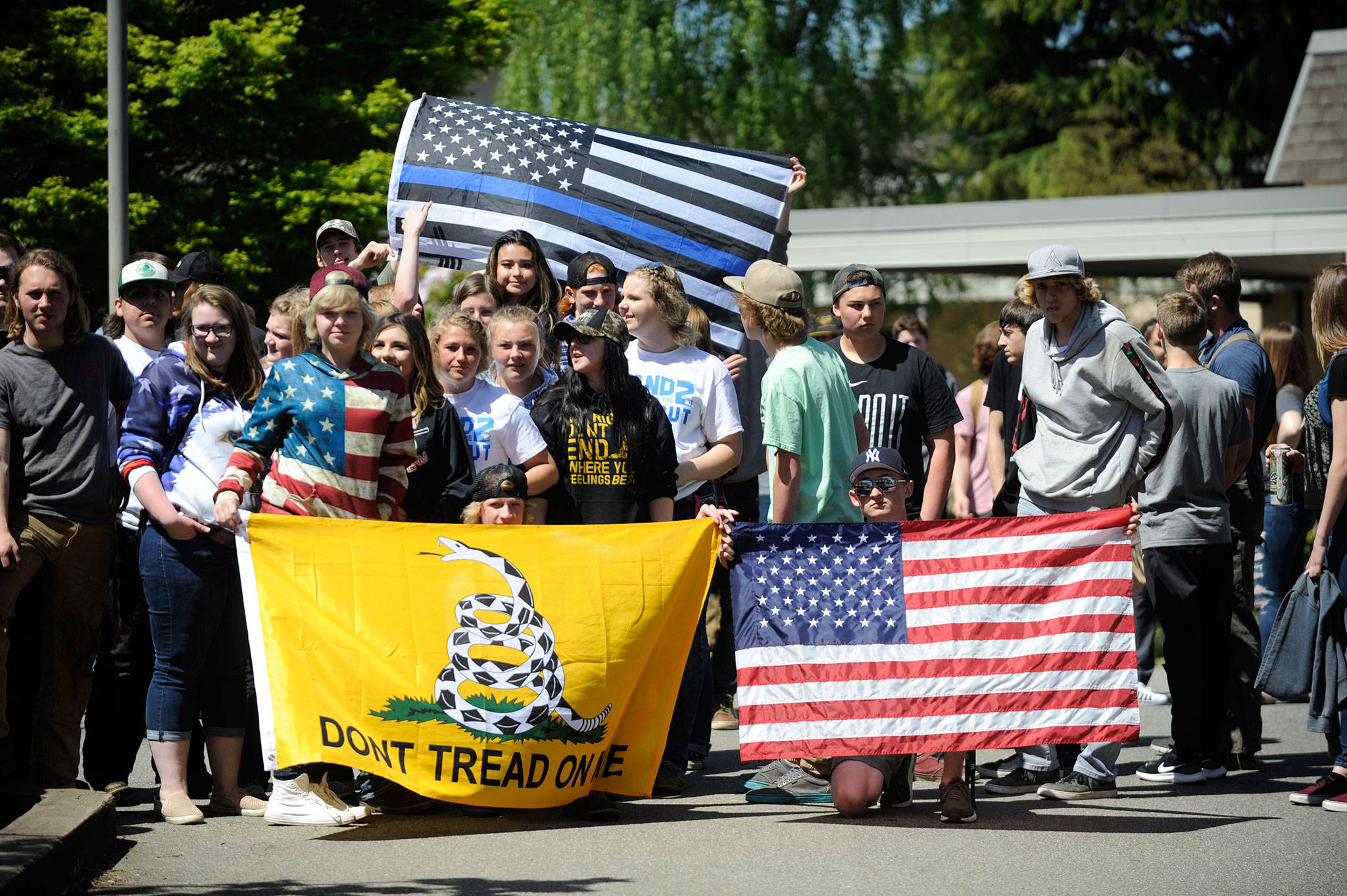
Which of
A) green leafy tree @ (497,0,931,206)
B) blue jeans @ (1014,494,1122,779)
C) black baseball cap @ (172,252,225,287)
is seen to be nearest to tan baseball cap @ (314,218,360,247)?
black baseball cap @ (172,252,225,287)

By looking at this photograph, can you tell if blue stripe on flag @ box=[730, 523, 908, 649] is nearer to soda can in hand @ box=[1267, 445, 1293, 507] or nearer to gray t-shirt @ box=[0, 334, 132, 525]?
gray t-shirt @ box=[0, 334, 132, 525]

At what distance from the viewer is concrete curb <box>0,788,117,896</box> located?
15.4 feet

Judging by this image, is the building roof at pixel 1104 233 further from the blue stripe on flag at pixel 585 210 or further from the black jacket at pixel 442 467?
the black jacket at pixel 442 467

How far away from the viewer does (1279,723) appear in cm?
874

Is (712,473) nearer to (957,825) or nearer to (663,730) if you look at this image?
(663,730)

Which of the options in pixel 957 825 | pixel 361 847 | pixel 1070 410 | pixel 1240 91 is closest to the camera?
pixel 361 847

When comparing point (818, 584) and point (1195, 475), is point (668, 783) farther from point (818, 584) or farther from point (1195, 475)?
point (1195, 475)

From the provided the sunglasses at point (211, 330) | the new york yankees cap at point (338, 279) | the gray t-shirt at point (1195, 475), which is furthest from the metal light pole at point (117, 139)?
the gray t-shirt at point (1195, 475)

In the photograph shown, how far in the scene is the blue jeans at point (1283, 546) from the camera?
906 centimetres

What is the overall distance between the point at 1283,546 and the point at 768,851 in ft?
16.4

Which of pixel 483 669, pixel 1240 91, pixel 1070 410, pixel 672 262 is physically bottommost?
pixel 483 669

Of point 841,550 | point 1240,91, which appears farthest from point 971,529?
point 1240,91

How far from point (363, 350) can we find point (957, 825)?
10.1ft

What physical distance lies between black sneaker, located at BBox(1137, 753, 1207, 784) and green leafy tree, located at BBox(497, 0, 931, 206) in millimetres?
30007
